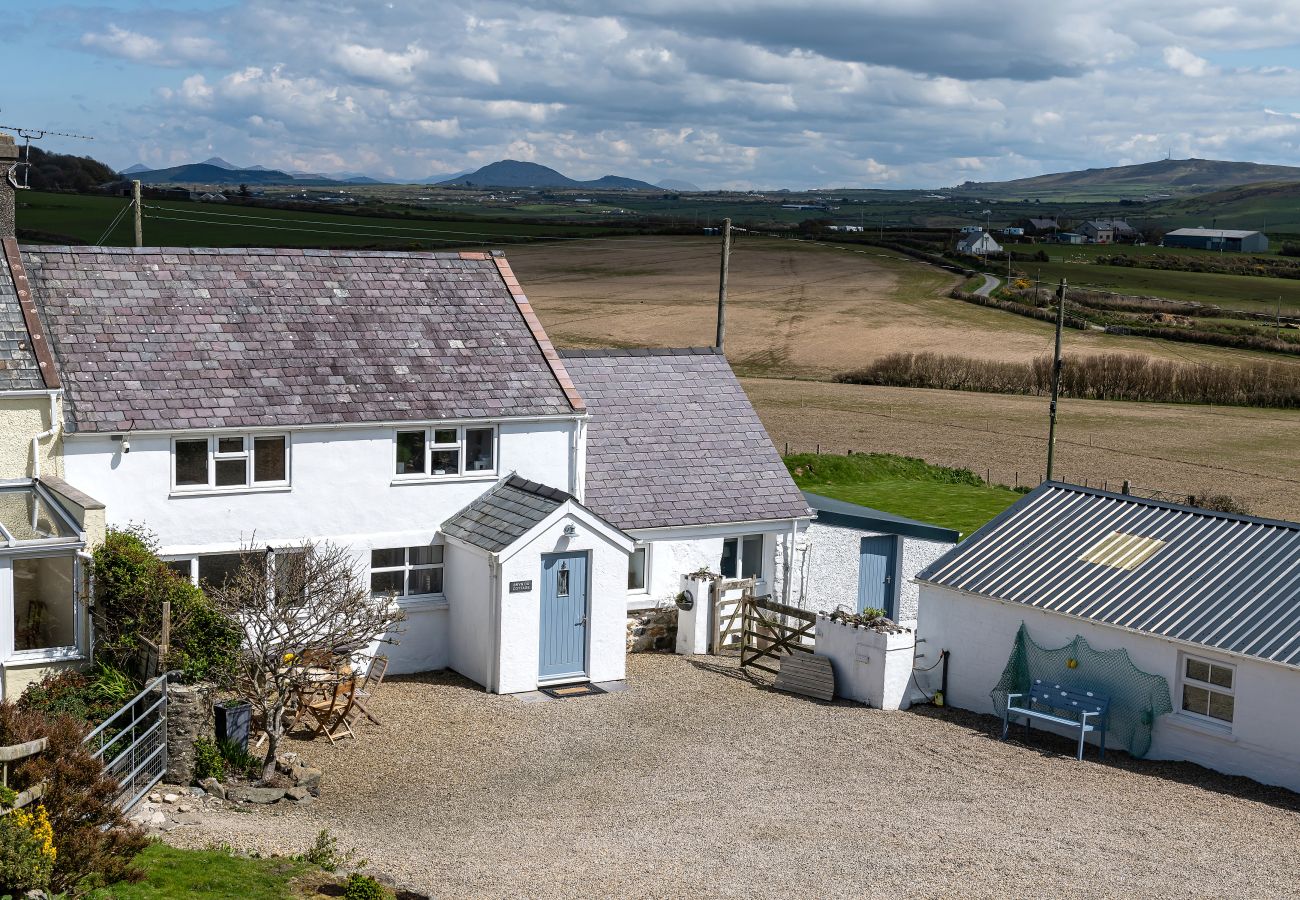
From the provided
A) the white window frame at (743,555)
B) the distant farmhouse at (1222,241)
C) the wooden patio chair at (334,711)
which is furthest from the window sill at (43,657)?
the distant farmhouse at (1222,241)

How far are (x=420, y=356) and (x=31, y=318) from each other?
21.8 feet

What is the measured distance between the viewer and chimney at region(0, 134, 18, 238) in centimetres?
2530

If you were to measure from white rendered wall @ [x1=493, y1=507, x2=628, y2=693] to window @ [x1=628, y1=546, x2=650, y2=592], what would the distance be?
2.74 meters

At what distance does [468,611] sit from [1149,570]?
11648mm

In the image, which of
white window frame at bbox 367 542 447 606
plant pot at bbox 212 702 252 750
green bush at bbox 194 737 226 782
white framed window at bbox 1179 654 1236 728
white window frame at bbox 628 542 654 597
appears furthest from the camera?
white window frame at bbox 628 542 654 597

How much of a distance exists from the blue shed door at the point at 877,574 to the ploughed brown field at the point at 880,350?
1754 cm

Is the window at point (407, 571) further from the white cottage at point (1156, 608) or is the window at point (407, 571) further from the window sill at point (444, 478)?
the white cottage at point (1156, 608)

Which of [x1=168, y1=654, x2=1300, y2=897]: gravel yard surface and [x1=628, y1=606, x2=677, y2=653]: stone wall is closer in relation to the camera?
[x1=168, y1=654, x2=1300, y2=897]: gravel yard surface

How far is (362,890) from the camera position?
1379 centimetres

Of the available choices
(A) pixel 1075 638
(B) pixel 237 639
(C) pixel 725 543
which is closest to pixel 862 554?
(C) pixel 725 543

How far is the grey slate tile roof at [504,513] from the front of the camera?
79.2 ft

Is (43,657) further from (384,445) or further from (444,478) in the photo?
(444,478)

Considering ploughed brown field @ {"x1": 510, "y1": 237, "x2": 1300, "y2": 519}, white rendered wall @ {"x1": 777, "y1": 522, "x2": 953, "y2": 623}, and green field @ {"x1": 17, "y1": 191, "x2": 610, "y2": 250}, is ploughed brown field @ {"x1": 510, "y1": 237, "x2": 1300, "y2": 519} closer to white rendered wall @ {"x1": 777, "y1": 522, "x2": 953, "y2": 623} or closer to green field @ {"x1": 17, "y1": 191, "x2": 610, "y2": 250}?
green field @ {"x1": 17, "y1": 191, "x2": 610, "y2": 250}

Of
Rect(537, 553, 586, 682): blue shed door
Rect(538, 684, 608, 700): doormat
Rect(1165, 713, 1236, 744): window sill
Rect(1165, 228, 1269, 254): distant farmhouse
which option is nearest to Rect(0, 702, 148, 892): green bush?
Rect(538, 684, 608, 700): doormat
